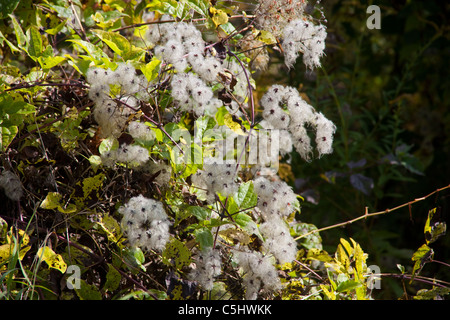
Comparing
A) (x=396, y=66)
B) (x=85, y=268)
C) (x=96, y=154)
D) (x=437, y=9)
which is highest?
(x=437, y=9)

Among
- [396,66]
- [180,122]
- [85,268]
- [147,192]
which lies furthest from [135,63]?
[396,66]

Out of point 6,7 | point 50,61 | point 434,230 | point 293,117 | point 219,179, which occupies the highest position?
point 6,7

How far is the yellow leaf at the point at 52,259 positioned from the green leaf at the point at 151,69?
37 centimetres

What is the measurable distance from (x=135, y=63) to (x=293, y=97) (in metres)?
0.34

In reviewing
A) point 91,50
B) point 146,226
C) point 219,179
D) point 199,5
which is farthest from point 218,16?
point 146,226

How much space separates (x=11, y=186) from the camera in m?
0.94

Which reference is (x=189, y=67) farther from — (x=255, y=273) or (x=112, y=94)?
(x=255, y=273)

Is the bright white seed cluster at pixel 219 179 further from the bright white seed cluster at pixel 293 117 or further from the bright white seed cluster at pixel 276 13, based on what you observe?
the bright white seed cluster at pixel 276 13

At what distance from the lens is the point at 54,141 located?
1035 mm

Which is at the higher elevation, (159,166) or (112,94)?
(112,94)

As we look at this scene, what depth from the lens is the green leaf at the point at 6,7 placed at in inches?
40.2

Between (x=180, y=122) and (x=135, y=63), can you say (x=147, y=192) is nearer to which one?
(x=180, y=122)

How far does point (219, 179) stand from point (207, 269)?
172mm

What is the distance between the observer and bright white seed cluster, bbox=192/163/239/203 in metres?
0.90
